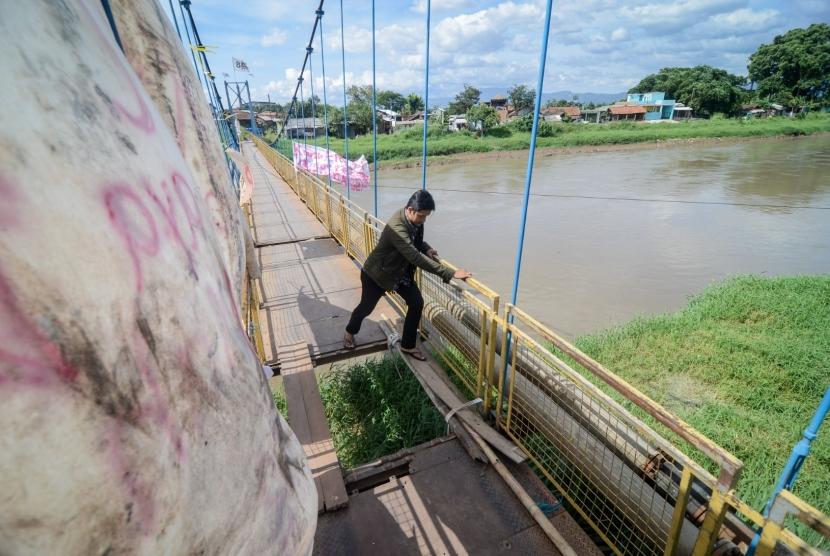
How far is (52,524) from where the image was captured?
0.46 metres

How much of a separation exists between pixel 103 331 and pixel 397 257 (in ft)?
8.62

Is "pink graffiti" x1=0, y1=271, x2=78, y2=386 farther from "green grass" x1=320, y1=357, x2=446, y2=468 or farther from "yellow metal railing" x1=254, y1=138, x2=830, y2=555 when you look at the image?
"green grass" x1=320, y1=357, x2=446, y2=468

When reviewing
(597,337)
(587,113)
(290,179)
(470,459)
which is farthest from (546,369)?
(587,113)

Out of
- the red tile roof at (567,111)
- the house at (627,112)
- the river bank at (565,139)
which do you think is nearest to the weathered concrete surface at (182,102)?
the river bank at (565,139)

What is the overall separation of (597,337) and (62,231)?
7.25 m

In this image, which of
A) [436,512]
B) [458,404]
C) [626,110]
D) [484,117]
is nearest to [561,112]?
[626,110]

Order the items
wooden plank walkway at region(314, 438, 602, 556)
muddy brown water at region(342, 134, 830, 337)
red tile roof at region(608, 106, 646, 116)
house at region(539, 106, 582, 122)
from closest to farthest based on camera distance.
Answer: wooden plank walkway at region(314, 438, 602, 556), muddy brown water at region(342, 134, 830, 337), red tile roof at region(608, 106, 646, 116), house at region(539, 106, 582, 122)

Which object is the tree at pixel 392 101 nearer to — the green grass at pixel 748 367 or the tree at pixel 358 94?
the tree at pixel 358 94

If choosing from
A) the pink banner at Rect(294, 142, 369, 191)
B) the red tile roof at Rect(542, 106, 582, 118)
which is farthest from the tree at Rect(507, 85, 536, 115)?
the pink banner at Rect(294, 142, 369, 191)

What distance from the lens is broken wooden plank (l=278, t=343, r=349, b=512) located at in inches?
95.5

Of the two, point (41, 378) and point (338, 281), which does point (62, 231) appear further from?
point (338, 281)

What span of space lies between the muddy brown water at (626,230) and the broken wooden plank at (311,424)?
577 cm

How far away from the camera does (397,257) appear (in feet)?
10.3

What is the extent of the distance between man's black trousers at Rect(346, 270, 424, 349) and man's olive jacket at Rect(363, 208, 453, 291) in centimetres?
11
